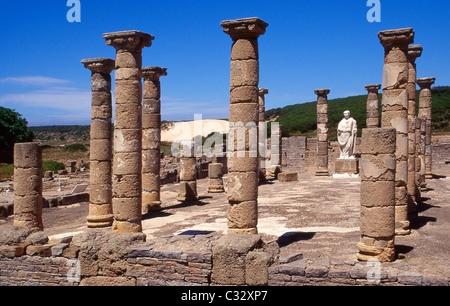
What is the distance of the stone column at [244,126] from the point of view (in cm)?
933

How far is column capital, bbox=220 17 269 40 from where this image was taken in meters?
9.16

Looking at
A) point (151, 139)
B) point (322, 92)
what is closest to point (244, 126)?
point (151, 139)

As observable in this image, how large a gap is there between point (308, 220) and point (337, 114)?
54548 millimetres

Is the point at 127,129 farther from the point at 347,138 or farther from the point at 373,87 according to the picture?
the point at 373,87

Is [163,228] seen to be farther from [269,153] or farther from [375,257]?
[269,153]

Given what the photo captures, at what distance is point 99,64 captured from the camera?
39.0 ft

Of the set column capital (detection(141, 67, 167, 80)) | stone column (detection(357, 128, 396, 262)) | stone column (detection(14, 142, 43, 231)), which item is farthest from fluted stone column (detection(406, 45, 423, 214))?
stone column (detection(14, 142, 43, 231))

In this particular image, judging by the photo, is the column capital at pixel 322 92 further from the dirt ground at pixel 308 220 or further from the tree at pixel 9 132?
the tree at pixel 9 132

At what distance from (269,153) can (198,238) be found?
17539 millimetres

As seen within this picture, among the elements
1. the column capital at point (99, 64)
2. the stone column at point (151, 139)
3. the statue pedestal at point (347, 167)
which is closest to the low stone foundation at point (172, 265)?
the column capital at point (99, 64)

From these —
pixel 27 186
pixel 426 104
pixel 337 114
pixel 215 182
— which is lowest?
pixel 215 182

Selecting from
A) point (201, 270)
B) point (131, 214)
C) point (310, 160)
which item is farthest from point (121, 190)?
point (310, 160)

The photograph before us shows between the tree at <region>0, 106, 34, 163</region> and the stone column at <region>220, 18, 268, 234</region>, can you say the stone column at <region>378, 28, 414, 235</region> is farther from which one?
the tree at <region>0, 106, 34, 163</region>

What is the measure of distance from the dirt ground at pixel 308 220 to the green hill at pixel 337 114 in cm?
3159
